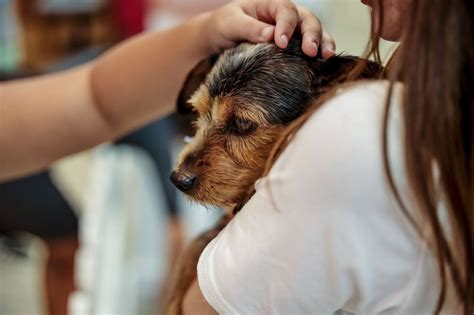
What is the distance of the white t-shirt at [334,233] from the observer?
59cm

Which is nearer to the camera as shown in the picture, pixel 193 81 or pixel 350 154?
pixel 350 154

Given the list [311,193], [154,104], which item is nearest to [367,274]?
[311,193]

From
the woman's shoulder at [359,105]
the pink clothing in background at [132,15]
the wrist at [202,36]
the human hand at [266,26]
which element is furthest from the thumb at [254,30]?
the pink clothing in background at [132,15]

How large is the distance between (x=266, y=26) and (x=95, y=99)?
0.47m

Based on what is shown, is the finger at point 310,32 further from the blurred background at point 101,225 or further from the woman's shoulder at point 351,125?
the blurred background at point 101,225

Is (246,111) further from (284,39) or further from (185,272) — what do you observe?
(185,272)

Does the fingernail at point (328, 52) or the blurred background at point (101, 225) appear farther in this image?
the blurred background at point (101, 225)

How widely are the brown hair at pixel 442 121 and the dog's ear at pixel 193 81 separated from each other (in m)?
0.36

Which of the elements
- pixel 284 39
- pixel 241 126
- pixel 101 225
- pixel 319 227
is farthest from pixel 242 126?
pixel 101 225

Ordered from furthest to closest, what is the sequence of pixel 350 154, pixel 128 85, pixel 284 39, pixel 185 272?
pixel 128 85, pixel 185 272, pixel 284 39, pixel 350 154

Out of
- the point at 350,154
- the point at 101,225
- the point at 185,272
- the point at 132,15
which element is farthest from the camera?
the point at 132,15

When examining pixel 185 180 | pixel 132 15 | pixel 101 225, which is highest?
pixel 185 180

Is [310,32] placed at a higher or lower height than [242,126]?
higher

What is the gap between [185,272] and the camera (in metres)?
0.94
